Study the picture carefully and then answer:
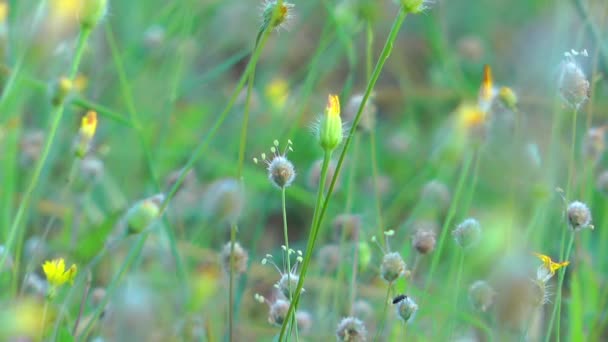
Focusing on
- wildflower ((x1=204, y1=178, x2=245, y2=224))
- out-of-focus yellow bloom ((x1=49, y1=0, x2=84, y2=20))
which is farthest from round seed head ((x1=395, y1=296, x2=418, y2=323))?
out-of-focus yellow bloom ((x1=49, y1=0, x2=84, y2=20))

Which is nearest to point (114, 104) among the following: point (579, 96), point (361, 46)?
point (361, 46)

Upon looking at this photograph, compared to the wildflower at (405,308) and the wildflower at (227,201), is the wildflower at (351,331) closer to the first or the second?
the wildflower at (405,308)

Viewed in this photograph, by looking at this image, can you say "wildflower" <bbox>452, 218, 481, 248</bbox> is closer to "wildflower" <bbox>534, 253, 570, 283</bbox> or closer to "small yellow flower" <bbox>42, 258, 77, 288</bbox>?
"wildflower" <bbox>534, 253, 570, 283</bbox>

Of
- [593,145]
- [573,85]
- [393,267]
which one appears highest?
[593,145]

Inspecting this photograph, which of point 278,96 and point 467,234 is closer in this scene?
point 467,234

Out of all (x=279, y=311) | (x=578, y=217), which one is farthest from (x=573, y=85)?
(x=279, y=311)

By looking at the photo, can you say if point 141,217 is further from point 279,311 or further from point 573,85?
point 573,85

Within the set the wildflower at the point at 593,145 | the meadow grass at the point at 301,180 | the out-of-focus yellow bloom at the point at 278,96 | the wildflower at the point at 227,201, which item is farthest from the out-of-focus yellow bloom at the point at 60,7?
the wildflower at the point at 593,145

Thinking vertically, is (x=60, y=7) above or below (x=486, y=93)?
above
